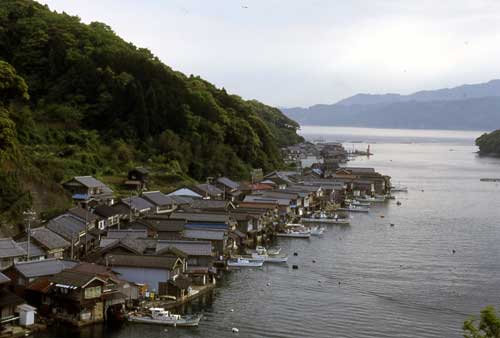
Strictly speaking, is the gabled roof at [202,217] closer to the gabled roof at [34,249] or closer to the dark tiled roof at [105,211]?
the dark tiled roof at [105,211]

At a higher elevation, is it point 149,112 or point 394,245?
point 149,112

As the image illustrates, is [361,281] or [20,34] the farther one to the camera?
[20,34]

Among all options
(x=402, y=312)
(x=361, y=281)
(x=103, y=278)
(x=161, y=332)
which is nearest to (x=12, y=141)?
(x=103, y=278)

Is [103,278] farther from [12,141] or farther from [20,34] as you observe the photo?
[20,34]

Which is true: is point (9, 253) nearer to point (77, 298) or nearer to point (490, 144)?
point (77, 298)

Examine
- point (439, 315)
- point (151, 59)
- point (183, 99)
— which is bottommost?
point (439, 315)

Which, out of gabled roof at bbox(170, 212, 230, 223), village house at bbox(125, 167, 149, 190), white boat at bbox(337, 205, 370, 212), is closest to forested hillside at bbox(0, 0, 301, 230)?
village house at bbox(125, 167, 149, 190)
